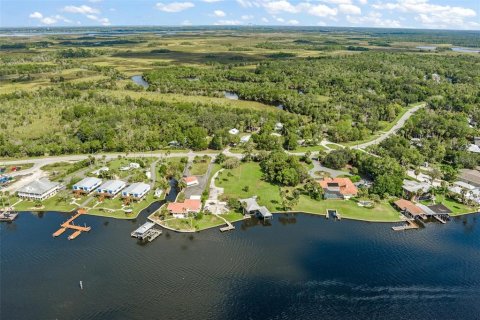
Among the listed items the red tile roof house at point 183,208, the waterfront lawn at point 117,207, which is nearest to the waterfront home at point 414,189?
the red tile roof house at point 183,208

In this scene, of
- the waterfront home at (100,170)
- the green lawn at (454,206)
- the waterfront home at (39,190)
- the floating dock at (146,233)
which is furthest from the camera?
the waterfront home at (100,170)

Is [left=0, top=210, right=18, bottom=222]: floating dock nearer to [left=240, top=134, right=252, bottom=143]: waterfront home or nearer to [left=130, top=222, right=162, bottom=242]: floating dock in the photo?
[left=130, top=222, right=162, bottom=242]: floating dock

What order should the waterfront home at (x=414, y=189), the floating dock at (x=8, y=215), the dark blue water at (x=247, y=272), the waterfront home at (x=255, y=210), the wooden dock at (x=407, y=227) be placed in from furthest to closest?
the waterfront home at (x=414, y=189) → the waterfront home at (x=255, y=210) → the floating dock at (x=8, y=215) → the wooden dock at (x=407, y=227) → the dark blue water at (x=247, y=272)

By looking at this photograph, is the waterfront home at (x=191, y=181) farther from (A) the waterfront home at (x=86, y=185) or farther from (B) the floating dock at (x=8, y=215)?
(B) the floating dock at (x=8, y=215)

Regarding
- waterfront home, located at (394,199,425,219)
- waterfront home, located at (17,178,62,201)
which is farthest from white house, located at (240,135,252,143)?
waterfront home, located at (17,178,62,201)

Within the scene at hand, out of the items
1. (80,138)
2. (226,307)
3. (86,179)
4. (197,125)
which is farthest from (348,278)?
(80,138)

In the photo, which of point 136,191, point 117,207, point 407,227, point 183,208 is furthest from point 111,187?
point 407,227
